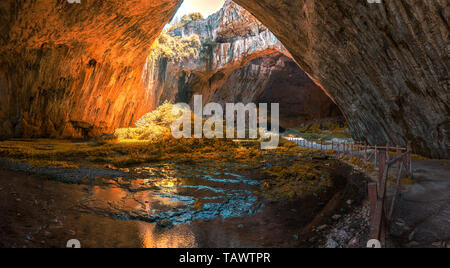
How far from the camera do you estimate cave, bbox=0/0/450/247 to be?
461 centimetres

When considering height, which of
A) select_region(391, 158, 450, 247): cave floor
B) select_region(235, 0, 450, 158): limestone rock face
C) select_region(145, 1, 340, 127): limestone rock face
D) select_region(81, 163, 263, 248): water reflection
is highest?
select_region(145, 1, 340, 127): limestone rock face

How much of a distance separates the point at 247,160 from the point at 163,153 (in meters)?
4.12

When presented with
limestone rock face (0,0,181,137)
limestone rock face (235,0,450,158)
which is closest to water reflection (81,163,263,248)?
limestone rock face (235,0,450,158)

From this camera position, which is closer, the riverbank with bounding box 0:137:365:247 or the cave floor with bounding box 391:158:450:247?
the cave floor with bounding box 391:158:450:247

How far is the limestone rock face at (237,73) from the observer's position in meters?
24.9

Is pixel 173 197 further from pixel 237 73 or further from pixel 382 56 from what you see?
pixel 237 73

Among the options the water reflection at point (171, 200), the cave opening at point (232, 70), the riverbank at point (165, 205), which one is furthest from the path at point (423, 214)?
the cave opening at point (232, 70)

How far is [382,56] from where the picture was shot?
27.0 feet

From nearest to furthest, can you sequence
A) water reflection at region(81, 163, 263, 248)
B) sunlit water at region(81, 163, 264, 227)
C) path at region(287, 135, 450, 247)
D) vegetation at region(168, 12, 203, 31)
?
path at region(287, 135, 450, 247)
water reflection at region(81, 163, 263, 248)
sunlit water at region(81, 163, 264, 227)
vegetation at region(168, 12, 203, 31)

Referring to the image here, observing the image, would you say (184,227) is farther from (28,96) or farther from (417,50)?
(28,96)

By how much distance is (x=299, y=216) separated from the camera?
5059 mm

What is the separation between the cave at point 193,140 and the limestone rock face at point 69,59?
63mm

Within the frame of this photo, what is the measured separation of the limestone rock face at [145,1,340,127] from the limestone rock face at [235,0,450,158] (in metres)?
12.1

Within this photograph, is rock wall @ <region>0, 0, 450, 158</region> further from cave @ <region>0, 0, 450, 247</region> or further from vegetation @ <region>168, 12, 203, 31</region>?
vegetation @ <region>168, 12, 203, 31</region>
